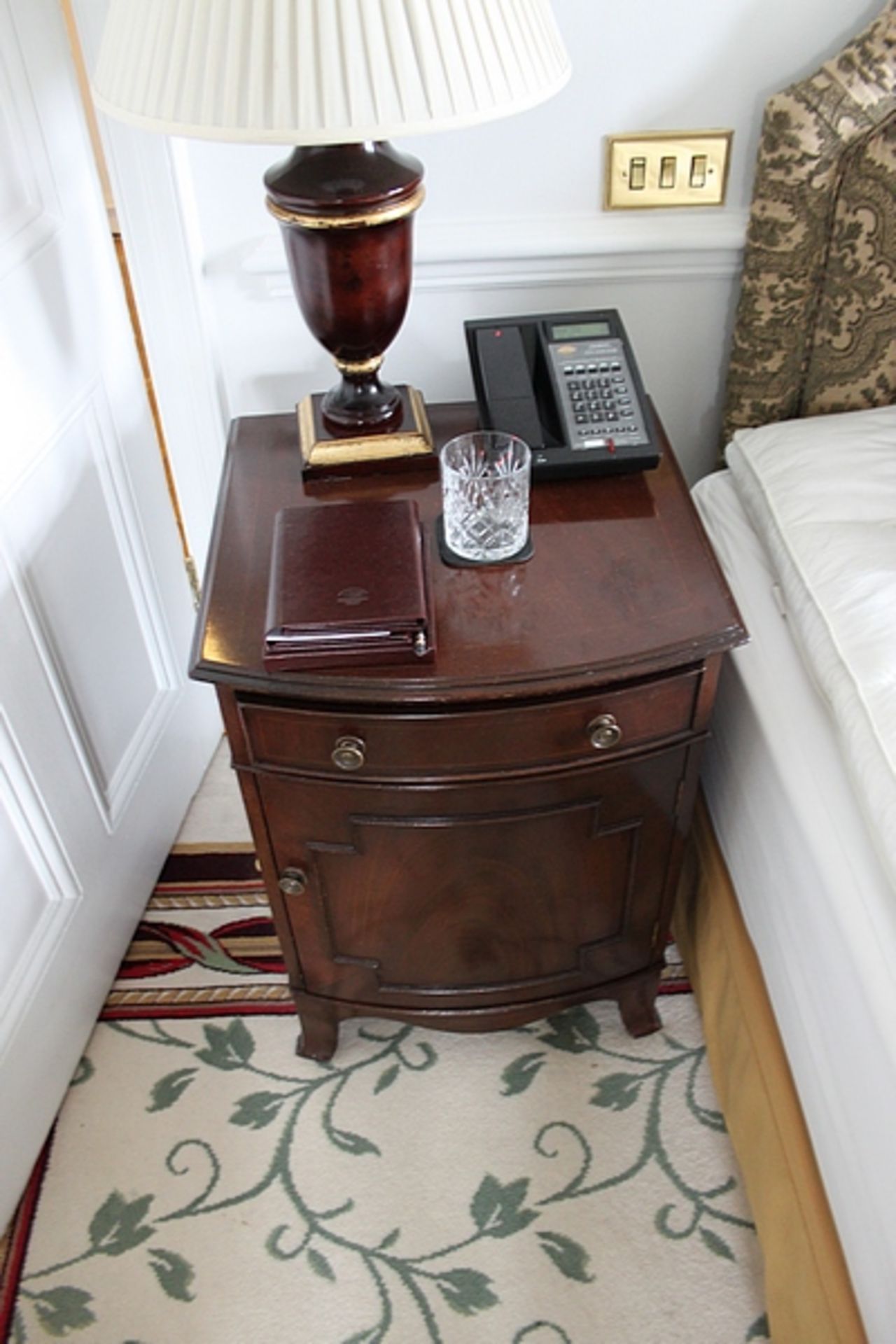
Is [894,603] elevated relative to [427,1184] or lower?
elevated

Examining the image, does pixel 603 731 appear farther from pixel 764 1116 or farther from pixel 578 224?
pixel 578 224

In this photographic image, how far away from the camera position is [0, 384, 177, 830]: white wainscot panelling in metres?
1.19

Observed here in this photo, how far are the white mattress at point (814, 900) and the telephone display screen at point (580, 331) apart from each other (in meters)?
0.25

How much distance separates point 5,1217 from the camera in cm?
122

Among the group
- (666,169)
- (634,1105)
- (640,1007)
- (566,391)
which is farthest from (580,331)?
(634,1105)

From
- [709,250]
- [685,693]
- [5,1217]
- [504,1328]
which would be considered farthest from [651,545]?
[5,1217]

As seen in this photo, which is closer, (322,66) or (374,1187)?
(322,66)

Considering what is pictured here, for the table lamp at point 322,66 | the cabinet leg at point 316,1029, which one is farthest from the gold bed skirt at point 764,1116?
the table lamp at point 322,66

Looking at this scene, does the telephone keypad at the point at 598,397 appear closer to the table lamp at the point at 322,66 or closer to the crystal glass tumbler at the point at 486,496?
the crystal glass tumbler at the point at 486,496

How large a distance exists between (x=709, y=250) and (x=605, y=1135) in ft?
3.46

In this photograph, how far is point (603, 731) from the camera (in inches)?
38.1

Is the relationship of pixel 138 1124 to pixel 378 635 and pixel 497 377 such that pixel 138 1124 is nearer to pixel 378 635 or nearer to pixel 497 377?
pixel 378 635

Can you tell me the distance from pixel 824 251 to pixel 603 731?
629 millimetres

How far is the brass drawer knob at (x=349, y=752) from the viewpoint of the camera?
955mm
